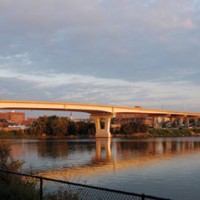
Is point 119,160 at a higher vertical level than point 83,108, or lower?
lower

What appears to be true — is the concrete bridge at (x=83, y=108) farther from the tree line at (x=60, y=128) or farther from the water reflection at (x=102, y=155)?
the water reflection at (x=102, y=155)

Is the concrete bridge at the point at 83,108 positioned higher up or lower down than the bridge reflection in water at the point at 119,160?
higher up

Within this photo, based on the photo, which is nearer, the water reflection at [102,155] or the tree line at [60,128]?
the water reflection at [102,155]

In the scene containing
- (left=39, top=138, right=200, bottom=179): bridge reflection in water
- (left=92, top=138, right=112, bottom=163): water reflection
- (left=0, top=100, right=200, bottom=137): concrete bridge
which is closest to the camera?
(left=39, top=138, right=200, bottom=179): bridge reflection in water

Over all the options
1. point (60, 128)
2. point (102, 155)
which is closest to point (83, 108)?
point (60, 128)

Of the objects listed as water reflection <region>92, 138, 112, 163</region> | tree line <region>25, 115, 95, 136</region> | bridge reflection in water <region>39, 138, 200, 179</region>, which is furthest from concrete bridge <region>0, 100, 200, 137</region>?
bridge reflection in water <region>39, 138, 200, 179</region>

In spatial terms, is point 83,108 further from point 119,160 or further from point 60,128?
point 119,160

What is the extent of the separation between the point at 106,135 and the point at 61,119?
27.3 metres

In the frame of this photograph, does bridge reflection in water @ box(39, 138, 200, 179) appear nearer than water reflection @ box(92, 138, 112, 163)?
Yes

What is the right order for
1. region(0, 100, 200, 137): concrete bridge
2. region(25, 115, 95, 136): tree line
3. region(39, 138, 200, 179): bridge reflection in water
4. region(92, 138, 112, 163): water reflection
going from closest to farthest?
region(39, 138, 200, 179): bridge reflection in water → region(92, 138, 112, 163): water reflection → region(0, 100, 200, 137): concrete bridge → region(25, 115, 95, 136): tree line

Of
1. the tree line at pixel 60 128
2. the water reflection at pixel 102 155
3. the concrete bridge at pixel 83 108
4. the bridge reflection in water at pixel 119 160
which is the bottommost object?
the water reflection at pixel 102 155

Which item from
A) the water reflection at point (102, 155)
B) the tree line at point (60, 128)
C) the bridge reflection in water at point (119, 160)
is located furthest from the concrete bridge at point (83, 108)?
the bridge reflection in water at point (119, 160)

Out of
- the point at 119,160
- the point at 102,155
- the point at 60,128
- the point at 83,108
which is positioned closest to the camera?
the point at 119,160

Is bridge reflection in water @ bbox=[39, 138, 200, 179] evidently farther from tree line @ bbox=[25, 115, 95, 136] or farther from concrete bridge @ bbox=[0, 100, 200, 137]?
tree line @ bbox=[25, 115, 95, 136]
